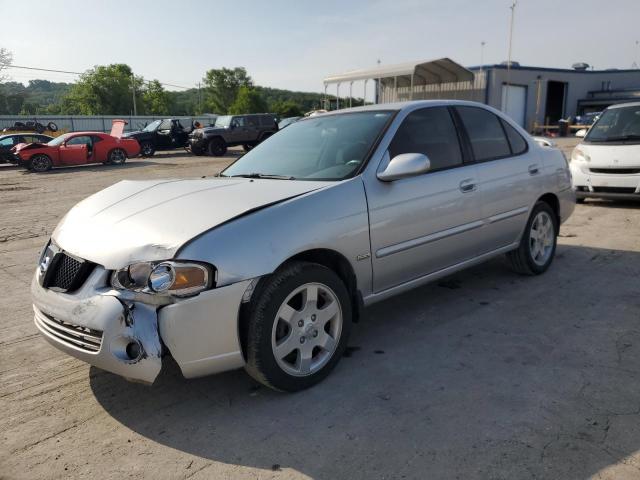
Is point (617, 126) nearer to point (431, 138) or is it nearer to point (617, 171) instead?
point (617, 171)

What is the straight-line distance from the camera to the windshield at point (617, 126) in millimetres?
8039

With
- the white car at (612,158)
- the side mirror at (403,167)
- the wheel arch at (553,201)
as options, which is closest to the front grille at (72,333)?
the side mirror at (403,167)

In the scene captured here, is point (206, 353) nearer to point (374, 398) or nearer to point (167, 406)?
point (167, 406)

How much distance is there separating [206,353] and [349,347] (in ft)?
4.00

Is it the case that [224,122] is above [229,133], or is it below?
above

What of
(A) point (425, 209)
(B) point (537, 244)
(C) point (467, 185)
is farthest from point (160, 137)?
(A) point (425, 209)

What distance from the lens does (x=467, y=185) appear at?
12.8 ft

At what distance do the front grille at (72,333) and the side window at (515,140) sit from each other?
371 cm

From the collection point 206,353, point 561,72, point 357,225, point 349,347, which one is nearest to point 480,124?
point 357,225

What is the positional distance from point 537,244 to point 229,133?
1995cm

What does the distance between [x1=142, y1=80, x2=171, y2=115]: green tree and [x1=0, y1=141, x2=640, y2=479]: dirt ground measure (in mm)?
108347

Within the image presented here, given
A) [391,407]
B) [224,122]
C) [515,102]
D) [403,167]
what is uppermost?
[515,102]

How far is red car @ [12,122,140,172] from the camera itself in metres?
17.5

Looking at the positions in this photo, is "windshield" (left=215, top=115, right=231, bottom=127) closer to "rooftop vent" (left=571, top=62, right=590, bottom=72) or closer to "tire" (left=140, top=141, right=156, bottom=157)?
"tire" (left=140, top=141, right=156, bottom=157)
